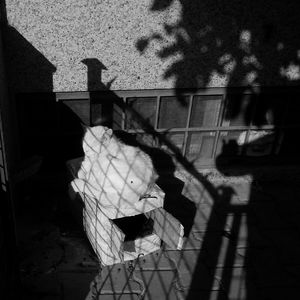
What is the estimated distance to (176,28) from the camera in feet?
14.5

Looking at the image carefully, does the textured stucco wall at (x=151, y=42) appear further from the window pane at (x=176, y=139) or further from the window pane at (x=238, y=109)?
the window pane at (x=176, y=139)

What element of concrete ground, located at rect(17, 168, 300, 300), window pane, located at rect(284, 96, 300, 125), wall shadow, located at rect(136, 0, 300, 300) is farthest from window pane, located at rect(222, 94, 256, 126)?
concrete ground, located at rect(17, 168, 300, 300)

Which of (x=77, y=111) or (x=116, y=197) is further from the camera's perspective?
(x=77, y=111)

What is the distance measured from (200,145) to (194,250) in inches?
65.7

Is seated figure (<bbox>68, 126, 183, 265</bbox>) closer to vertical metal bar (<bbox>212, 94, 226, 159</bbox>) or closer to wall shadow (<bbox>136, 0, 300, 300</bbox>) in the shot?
wall shadow (<bbox>136, 0, 300, 300</bbox>)

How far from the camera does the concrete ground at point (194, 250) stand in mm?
3883

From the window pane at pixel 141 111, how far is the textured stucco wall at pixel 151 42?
24 centimetres

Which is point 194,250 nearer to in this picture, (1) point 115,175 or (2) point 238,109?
(1) point 115,175

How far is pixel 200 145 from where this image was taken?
546 cm

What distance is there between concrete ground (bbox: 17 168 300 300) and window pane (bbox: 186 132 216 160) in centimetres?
33

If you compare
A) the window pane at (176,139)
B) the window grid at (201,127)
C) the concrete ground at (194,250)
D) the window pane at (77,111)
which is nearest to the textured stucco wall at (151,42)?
the window grid at (201,127)

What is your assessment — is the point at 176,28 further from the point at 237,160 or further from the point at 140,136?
the point at 237,160

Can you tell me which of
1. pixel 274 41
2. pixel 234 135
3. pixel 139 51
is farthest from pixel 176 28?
pixel 234 135

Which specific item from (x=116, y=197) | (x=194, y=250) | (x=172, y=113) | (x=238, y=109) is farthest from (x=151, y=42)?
(x=194, y=250)
